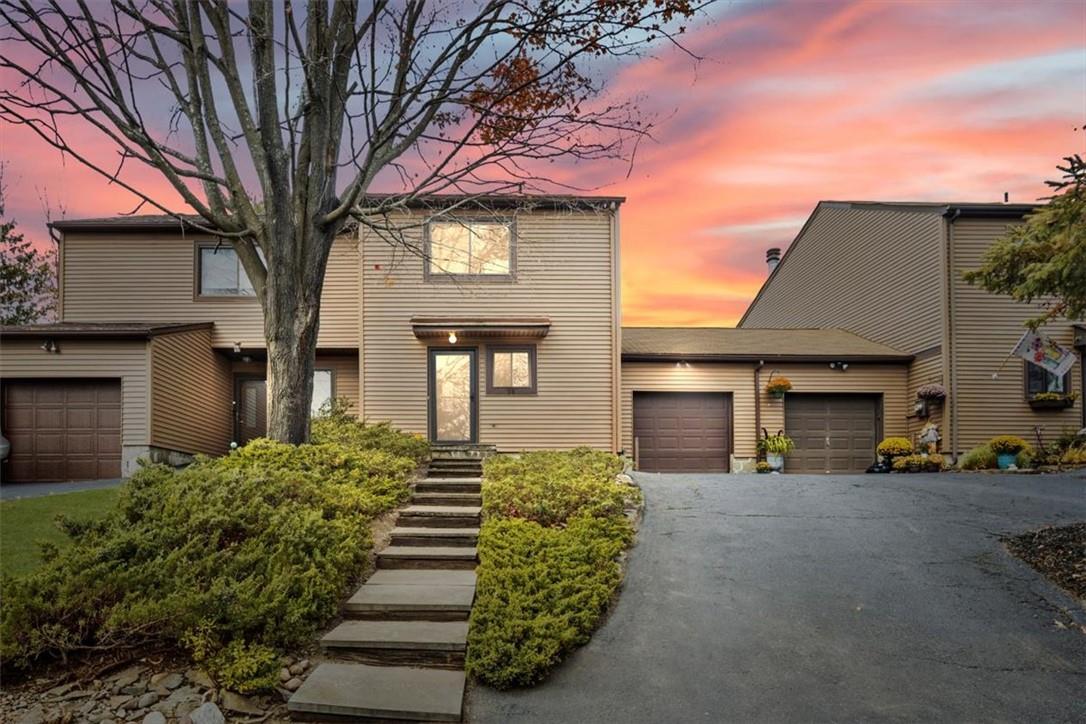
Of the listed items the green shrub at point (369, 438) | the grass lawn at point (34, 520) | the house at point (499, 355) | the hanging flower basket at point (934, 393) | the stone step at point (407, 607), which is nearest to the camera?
the stone step at point (407, 607)

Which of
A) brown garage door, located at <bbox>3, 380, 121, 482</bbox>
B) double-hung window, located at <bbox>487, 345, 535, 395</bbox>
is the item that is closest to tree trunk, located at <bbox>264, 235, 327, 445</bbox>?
double-hung window, located at <bbox>487, 345, 535, 395</bbox>

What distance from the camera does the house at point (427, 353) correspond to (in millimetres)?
15523

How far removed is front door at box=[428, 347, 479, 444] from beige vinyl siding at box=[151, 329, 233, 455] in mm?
5153

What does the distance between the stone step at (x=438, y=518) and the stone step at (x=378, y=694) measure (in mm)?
3140

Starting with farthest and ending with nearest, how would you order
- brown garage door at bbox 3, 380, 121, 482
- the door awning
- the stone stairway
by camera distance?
the door awning, brown garage door at bbox 3, 380, 121, 482, the stone stairway

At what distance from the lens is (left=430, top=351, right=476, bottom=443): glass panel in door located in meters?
16.3

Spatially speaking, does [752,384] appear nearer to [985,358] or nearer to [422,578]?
[985,358]

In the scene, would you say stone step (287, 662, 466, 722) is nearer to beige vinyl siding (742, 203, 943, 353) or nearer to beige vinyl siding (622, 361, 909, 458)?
beige vinyl siding (622, 361, 909, 458)

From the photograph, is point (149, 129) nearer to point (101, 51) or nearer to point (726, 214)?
point (101, 51)

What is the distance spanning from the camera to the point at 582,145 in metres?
10.2

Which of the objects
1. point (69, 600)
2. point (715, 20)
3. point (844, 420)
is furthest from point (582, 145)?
point (844, 420)

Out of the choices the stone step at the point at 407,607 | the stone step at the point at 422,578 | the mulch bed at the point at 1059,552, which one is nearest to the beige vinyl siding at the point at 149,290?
the stone step at the point at 422,578

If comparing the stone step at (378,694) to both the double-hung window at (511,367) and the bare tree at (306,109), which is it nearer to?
the bare tree at (306,109)

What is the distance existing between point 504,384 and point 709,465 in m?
5.40
